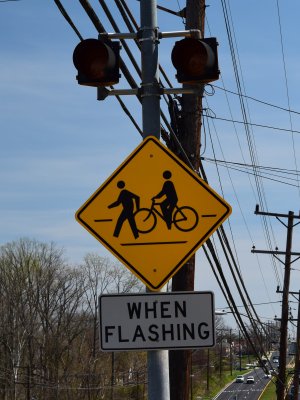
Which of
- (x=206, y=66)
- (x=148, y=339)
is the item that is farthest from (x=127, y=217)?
(x=206, y=66)

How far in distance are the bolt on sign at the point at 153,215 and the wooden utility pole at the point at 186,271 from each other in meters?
5.23

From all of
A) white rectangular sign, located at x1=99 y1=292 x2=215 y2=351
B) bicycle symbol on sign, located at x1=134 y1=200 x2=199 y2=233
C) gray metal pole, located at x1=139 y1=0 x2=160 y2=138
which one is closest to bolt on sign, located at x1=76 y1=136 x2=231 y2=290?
bicycle symbol on sign, located at x1=134 y1=200 x2=199 y2=233

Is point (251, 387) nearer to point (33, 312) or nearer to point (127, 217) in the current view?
point (33, 312)

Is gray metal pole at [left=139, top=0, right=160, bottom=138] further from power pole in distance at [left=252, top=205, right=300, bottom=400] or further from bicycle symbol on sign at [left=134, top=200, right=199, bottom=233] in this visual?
power pole in distance at [left=252, top=205, right=300, bottom=400]

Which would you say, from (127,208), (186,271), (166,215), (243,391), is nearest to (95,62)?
(127,208)

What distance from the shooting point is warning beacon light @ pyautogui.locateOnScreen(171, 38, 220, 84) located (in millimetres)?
6934

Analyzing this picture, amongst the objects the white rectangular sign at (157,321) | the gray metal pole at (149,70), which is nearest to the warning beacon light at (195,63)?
the gray metal pole at (149,70)

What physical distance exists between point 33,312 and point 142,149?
230 ft

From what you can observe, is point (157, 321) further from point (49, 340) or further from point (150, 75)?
point (49, 340)

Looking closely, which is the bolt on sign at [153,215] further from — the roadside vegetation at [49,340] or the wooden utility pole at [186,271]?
the roadside vegetation at [49,340]

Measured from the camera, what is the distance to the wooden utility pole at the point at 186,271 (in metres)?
11.7

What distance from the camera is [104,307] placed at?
6.24 metres

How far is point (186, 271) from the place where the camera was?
38.4ft

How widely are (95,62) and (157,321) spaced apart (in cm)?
211
